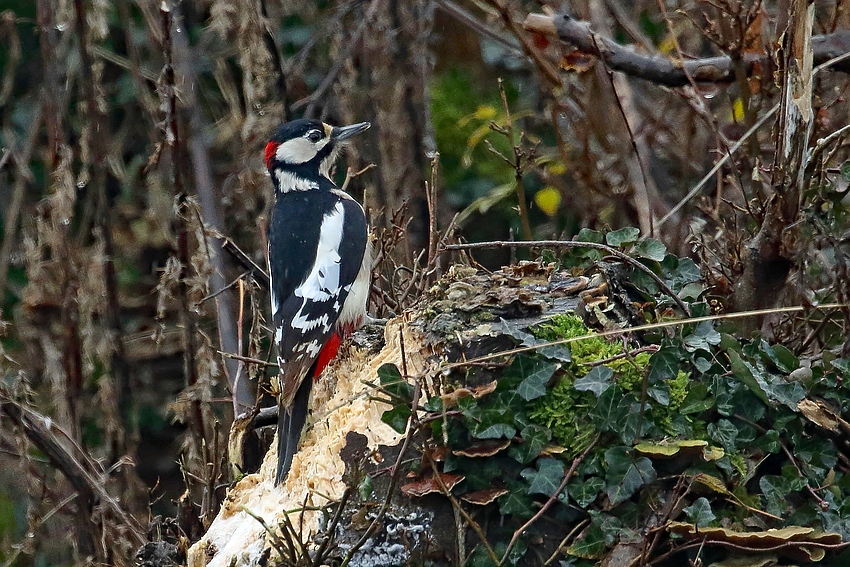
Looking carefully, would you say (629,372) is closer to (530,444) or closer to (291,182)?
(530,444)

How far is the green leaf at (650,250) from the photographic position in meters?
3.25

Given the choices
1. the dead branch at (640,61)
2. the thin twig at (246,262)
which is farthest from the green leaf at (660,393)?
the dead branch at (640,61)

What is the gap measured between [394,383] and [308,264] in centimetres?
163

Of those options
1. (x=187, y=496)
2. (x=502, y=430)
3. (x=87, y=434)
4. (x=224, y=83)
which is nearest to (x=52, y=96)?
(x=224, y=83)

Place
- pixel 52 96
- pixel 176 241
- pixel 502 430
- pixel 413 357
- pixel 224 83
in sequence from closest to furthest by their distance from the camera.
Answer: pixel 502 430 < pixel 413 357 < pixel 176 241 < pixel 52 96 < pixel 224 83

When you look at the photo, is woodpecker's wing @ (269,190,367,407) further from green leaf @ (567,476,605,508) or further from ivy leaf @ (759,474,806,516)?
ivy leaf @ (759,474,806,516)

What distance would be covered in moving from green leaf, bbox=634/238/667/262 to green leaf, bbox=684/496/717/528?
2.91ft

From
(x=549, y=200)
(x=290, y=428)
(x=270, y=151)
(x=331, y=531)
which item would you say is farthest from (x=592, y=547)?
(x=549, y=200)

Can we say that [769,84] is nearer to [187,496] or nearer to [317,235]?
[317,235]

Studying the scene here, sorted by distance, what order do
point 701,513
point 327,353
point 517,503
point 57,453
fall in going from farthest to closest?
point 57,453, point 327,353, point 517,503, point 701,513

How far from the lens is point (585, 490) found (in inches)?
105

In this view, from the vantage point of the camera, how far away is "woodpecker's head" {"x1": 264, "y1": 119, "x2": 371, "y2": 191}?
4.89 meters

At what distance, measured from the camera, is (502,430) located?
2.71 meters

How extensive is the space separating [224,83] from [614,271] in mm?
3291
